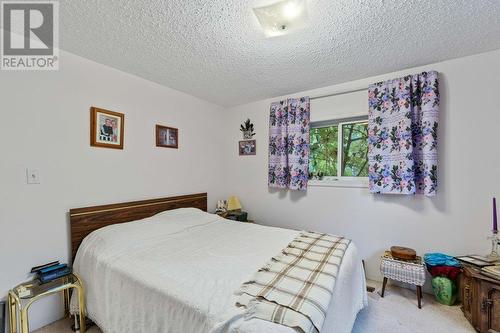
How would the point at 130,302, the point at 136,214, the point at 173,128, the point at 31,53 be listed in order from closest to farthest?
the point at 130,302 < the point at 31,53 < the point at 136,214 < the point at 173,128

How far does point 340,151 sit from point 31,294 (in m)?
3.30

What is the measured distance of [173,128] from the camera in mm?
2953

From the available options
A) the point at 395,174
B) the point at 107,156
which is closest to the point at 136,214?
the point at 107,156

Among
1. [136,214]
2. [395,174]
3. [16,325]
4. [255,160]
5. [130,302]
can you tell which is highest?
[255,160]

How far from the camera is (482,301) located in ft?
5.60

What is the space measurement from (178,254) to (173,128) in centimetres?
176

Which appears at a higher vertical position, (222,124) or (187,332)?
(222,124)

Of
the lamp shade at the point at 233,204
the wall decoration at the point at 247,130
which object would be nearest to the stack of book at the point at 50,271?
the lamp shade at the point at 233,204

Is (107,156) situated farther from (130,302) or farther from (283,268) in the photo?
(283,268)

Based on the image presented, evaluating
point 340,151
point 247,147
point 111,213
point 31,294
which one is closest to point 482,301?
point 340,151

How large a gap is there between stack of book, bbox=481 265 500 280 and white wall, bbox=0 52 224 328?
3.16 m

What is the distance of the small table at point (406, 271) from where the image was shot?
6.71ft

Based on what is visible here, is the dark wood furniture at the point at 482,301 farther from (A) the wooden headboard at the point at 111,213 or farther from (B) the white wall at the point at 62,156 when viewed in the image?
(B) the white wall at the point at 62,156

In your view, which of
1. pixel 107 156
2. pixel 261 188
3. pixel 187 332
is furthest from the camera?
Result: pixel 261 188
